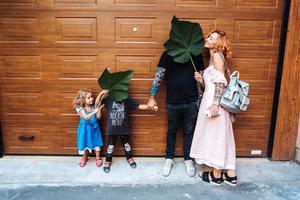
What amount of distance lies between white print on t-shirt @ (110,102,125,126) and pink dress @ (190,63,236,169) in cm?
82

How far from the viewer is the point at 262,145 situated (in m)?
3.75

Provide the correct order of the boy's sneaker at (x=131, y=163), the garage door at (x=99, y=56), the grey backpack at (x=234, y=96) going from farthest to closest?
1. the boy's sneaker at (x=131, y=163)
2. the garage door at (x=99, y=56)
3. the grey backpack at (x=234, y=96)

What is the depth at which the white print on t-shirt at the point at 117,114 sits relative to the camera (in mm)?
3424

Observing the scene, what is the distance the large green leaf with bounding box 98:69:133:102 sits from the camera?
332cm

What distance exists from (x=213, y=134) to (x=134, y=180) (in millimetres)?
938

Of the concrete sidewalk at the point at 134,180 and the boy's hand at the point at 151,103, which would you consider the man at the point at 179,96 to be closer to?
the boy's hand at the point at 151,103

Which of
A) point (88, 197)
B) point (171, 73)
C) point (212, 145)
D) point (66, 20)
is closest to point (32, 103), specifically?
point (66, 20)

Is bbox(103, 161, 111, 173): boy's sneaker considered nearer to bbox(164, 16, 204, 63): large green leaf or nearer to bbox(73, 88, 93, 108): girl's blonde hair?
bbox(73, 88, 93, 108): girl's blonde hair

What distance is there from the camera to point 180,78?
3.33 meters

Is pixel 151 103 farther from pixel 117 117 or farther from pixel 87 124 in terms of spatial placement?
pixel 87 124

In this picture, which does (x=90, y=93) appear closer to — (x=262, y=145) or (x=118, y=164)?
(x=118, y=164)

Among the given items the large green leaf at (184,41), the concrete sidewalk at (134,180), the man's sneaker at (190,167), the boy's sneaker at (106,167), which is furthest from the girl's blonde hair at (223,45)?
the boy's sneaker at (106,167)

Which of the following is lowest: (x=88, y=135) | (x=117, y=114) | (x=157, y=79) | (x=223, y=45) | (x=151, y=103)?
(x=88, y=135)

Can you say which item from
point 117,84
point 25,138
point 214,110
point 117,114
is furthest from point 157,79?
point 25,138
